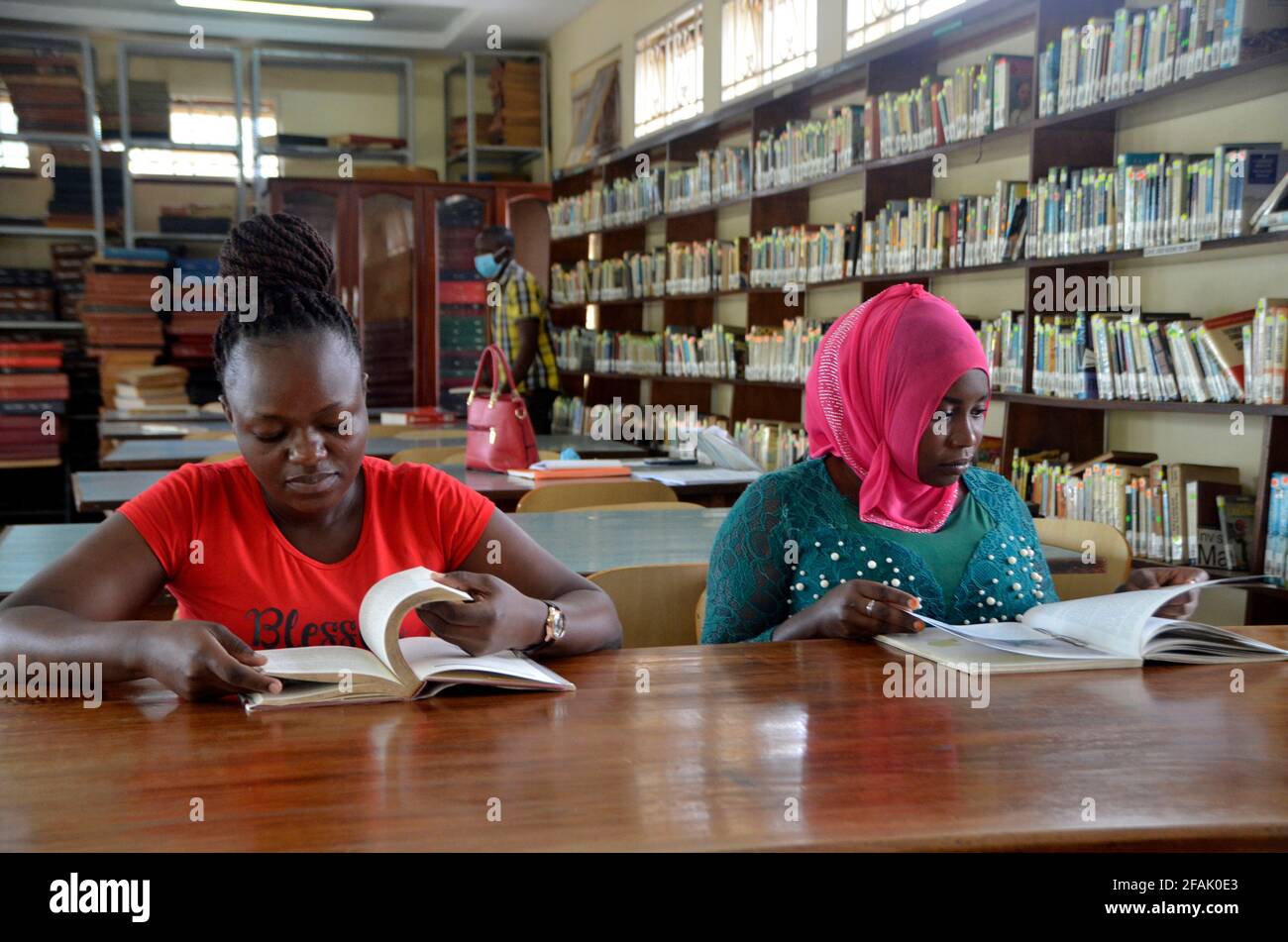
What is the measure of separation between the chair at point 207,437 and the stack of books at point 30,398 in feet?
11.0

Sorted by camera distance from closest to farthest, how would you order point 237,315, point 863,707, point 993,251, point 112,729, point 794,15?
1. point 112,729
2. point 863,707
3. point 237,315
4. point 993,251
5. point 794,15

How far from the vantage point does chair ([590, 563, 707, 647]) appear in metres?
2.08

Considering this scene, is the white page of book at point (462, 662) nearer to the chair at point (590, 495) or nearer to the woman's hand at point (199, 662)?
the woman's hand at point (199, 662)

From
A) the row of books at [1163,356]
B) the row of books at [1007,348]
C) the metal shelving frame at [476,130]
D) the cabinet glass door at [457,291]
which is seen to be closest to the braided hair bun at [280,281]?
the row of books at [1163,356]

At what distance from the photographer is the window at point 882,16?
4.73 meters

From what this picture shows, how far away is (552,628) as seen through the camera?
1.42 metres

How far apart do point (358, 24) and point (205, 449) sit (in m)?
5.41

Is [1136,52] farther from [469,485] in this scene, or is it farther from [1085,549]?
[469,485]

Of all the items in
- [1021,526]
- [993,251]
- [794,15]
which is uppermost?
[794,15]
